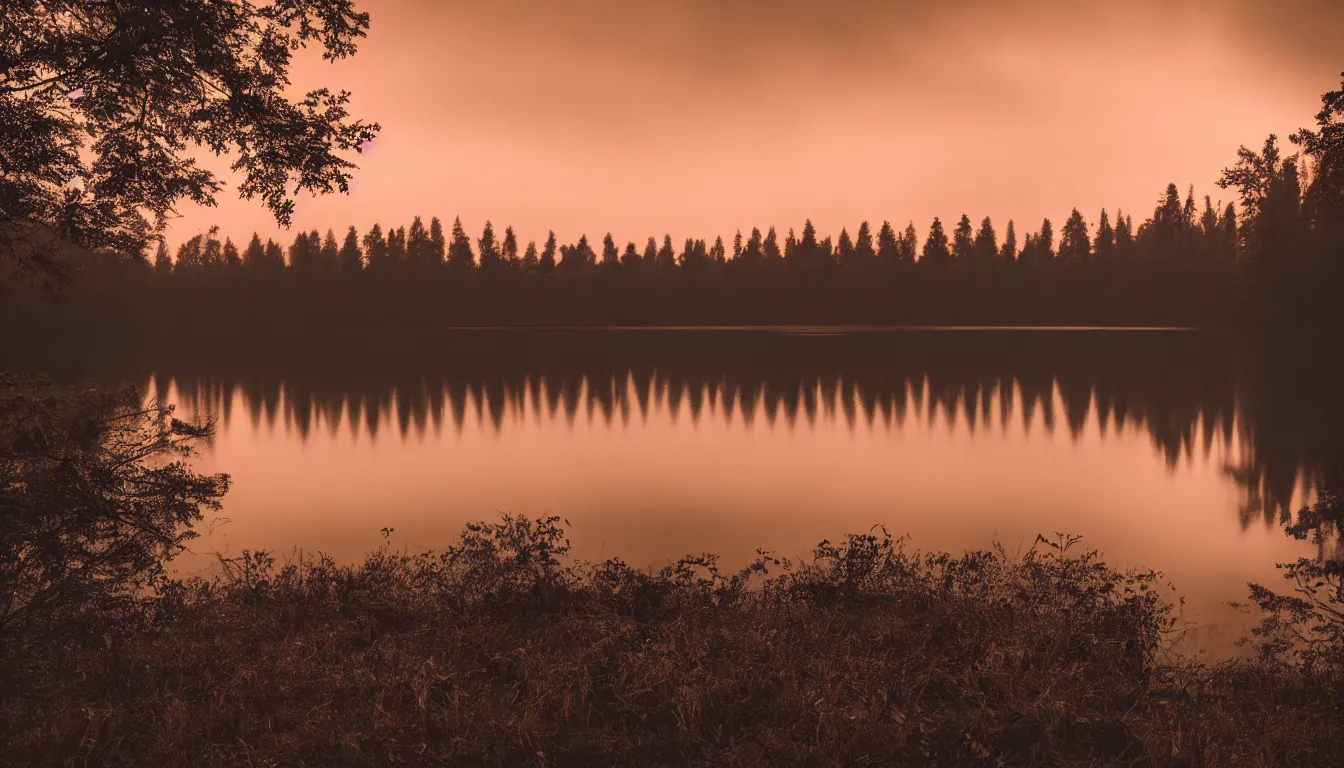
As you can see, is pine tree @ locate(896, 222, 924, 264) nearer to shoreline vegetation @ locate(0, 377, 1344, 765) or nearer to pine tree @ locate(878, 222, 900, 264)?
pine tree @ locate(878, 222, 900, 264)

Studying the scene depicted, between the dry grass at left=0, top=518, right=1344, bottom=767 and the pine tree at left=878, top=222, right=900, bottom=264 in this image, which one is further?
the pine tree at left=878, top=222, right=900, bottom=264

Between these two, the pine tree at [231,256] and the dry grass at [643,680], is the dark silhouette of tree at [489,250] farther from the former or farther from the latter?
the dry grass at [643,680]

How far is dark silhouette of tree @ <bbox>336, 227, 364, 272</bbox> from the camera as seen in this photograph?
164m

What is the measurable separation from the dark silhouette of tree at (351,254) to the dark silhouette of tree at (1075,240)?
141 meters

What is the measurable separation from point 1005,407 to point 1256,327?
2642 inches

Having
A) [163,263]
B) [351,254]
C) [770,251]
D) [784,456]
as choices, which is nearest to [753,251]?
[770,251]

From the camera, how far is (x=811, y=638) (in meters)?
11.3

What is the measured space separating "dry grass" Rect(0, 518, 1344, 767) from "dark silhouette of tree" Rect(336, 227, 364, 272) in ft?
534

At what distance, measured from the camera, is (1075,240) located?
176375 mm

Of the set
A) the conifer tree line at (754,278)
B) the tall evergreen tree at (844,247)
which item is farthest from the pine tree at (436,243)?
the tall evergreen tree at (844,247)

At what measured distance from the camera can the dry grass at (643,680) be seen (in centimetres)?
828

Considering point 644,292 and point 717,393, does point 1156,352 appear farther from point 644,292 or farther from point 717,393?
point 644,292

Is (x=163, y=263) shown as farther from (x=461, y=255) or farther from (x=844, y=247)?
(x=844, y=247)

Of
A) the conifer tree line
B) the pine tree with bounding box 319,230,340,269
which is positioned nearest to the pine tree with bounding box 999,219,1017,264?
the conifer tree line
